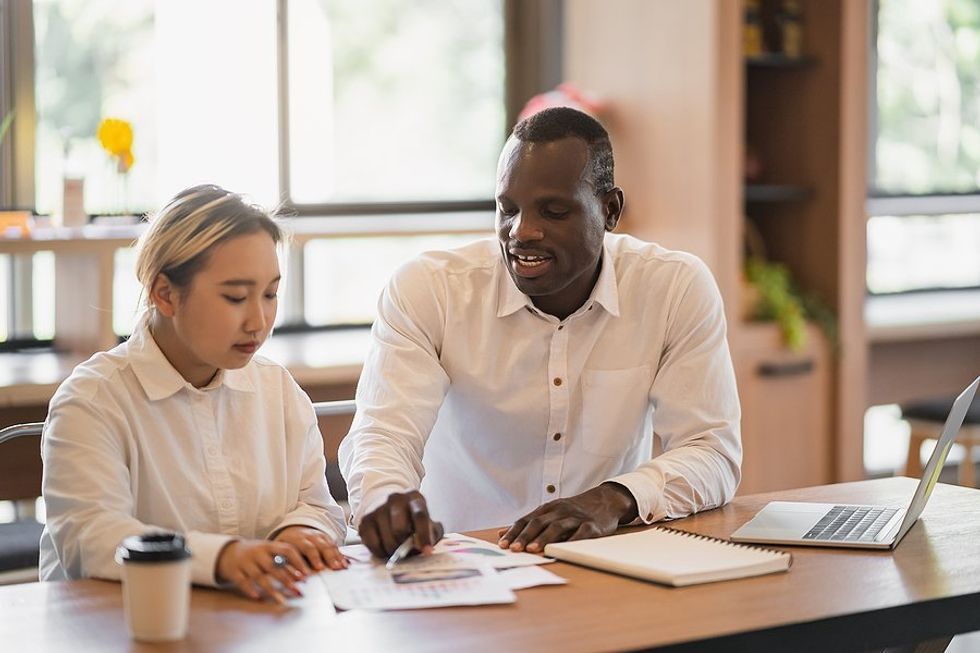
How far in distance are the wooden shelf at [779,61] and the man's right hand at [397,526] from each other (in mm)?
2848

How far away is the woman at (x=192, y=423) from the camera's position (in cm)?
171

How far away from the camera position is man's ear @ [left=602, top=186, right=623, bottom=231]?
2297 millimetres

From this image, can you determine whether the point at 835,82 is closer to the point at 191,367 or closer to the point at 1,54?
the point at 1,54

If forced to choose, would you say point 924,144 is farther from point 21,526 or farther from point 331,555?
point 331,555

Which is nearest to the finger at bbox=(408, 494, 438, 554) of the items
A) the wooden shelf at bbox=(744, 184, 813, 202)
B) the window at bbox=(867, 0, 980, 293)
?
the wooden shelf at bbox=(744, 184, 813, 202)

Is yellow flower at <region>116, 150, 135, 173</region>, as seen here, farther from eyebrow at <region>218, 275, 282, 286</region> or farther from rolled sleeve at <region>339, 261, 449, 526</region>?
eyebrow at <region>218, 275, 282, 286</region>

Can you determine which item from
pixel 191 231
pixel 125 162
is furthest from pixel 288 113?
pixel 191 231

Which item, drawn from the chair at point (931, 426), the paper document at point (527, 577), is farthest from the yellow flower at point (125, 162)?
the chair at point (931, 426)

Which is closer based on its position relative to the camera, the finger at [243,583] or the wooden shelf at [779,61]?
the finger at [243,583]

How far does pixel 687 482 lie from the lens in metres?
2.04

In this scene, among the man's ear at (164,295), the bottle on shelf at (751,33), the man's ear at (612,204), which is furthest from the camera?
the bottle on shelf at (751,33)

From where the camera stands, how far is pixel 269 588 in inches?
61.0

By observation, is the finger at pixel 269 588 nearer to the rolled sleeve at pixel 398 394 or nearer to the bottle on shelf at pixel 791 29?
the rolled sleeve at pixel 398 394

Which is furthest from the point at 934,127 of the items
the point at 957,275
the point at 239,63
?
the point at 239,63
